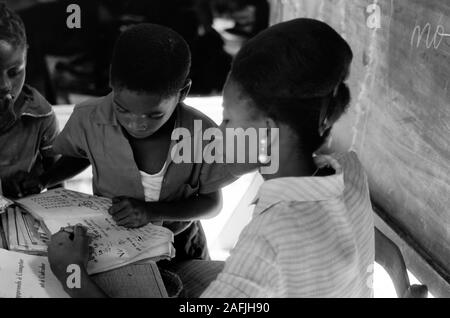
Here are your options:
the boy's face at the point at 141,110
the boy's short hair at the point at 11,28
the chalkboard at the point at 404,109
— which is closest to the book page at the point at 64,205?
the boy's face at the point at 141,110

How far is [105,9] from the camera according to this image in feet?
4.06

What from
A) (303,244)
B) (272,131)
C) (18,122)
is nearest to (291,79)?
(272,131)

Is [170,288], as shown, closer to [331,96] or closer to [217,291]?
[217,291]

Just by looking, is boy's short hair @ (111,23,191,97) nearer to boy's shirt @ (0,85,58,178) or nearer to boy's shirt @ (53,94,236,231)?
boy's shirt @ (53,94,236,231)

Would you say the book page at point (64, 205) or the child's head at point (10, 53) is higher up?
the child's head at point (10, 53)

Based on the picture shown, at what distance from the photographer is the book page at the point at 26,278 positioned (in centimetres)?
71

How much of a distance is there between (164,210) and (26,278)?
1.07ft

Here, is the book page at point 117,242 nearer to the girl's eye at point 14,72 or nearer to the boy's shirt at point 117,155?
the boy's shirt at point 117,155

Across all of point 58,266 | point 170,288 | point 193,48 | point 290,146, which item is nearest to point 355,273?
point 290,146

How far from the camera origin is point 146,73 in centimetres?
88

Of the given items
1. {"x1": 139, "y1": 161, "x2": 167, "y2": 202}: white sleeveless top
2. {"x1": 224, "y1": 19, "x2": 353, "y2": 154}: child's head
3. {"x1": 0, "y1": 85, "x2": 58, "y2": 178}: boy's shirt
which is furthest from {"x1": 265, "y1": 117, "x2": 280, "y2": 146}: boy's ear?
{"x1": 0, "y1": 85, "x2": 58, "y2": 178}: boy's shirt

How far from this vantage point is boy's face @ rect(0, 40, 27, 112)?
922 millimetres

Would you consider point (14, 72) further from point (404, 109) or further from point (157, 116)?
point (404, 109)
